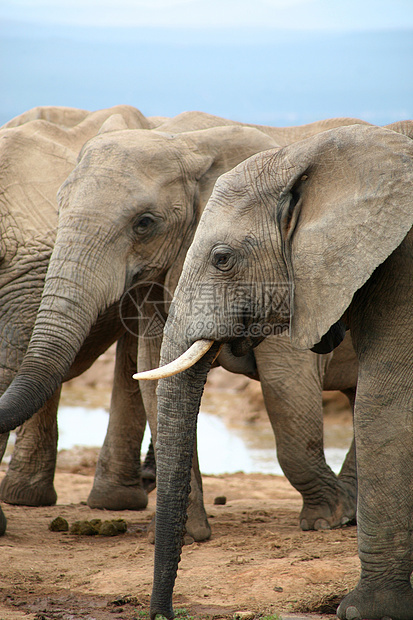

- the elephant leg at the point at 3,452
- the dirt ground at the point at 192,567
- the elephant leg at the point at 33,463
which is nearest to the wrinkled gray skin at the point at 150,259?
the dirt ground at the point at 192,567

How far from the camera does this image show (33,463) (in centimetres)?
624

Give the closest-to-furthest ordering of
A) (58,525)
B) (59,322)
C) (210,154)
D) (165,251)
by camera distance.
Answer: (59,322), (165,251), (210,154), (58,525)

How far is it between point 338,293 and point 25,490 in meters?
3.67

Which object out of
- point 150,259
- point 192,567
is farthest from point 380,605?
point 150,259

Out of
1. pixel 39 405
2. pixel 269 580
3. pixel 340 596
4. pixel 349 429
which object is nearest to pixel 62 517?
pixel 39 405

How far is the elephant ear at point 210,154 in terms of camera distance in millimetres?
4723

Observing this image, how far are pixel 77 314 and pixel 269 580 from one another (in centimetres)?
148

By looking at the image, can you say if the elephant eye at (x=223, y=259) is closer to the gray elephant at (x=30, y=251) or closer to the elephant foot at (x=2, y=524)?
the gray elephant at (x=30, y=251)

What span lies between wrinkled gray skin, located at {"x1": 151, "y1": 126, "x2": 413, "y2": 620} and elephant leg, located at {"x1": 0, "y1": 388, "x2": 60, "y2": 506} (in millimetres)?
2849

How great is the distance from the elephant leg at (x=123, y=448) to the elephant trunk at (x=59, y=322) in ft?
5.60

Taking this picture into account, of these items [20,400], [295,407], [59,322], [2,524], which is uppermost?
[59,322]

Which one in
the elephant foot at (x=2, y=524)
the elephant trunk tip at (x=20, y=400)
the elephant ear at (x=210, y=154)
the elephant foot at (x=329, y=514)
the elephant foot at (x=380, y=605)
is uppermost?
the elephant ear at (x=210, y=154)

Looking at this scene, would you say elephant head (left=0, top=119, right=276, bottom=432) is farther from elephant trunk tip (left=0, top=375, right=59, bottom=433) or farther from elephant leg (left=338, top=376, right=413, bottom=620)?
elephant leg (left=338, top=376, right=413, bottom=620)

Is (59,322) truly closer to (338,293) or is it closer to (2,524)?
(2,524)
